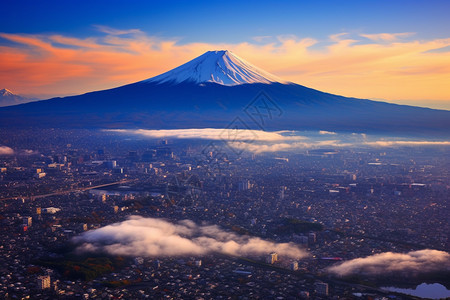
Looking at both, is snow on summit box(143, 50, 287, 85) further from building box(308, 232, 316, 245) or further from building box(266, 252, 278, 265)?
building box(266, 252, 278, 265)

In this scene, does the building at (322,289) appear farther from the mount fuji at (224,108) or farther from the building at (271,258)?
the mount fuji at (224,108)

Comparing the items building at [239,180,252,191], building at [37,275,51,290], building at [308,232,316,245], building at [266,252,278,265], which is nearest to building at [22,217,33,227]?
building at [37,275,51,290]

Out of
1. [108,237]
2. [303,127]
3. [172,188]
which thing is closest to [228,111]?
[303,127]

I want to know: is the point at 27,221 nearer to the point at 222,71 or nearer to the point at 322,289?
the point at 322,289

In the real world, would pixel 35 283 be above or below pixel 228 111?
below

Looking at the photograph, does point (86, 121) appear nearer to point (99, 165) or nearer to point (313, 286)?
point (99, 165)
